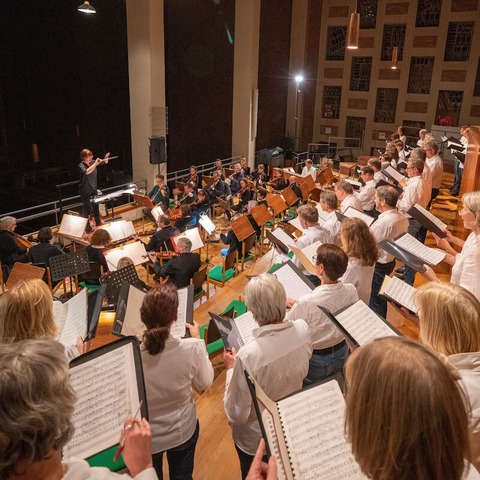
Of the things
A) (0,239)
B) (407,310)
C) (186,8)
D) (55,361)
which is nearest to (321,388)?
(55,361)

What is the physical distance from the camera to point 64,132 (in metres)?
10.7

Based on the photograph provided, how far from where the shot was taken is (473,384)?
167 centimetres

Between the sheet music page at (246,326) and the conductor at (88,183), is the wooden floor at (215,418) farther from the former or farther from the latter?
the conductor at (88,183)

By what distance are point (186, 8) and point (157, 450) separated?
40.3ft

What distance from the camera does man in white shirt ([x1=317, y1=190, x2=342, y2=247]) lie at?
4798 mm

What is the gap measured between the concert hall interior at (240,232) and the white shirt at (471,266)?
0.6 inches

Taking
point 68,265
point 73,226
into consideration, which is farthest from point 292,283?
point 73,226

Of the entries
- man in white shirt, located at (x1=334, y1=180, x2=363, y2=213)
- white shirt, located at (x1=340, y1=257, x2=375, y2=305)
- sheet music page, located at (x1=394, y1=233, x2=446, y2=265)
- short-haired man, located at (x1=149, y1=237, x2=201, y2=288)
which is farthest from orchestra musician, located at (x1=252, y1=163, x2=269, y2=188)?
white shirt, located at (x1=340, y1=257, x2=375, y2=305)

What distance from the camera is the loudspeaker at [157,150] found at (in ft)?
33.4

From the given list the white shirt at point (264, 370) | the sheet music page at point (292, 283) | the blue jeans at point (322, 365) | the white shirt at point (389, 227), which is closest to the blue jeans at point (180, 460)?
the white shirt at point (264, 370)

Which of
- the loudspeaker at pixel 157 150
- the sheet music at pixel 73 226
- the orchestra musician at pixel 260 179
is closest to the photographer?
the sheet music at pixel 73 226

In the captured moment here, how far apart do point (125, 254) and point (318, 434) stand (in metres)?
4.58

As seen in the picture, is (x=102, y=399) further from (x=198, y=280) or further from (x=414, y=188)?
(x=414, y=188)

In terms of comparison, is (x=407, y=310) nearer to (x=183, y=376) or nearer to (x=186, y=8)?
(x=183, y=376)
